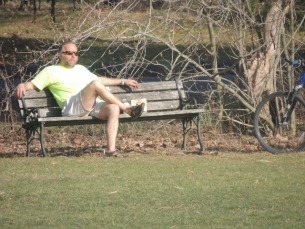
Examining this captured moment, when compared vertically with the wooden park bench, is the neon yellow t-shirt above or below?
above

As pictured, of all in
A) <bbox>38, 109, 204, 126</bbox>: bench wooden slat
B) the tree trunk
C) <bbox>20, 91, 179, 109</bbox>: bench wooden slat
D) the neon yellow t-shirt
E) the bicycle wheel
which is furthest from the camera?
the tree trunk

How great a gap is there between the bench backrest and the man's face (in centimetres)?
44

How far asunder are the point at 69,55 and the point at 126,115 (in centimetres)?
101

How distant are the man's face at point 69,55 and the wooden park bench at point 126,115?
1.49 ft

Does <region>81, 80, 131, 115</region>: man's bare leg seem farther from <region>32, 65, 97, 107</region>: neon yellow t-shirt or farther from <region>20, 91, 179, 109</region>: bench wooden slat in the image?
<region>20, 91, 179, 109</region>: bench wooden slat

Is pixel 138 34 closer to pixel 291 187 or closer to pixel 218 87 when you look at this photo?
pixel 218 87

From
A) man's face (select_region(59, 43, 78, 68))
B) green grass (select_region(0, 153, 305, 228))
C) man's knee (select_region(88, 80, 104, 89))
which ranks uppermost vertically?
man's face (select_region(59, 43, 78, 68))

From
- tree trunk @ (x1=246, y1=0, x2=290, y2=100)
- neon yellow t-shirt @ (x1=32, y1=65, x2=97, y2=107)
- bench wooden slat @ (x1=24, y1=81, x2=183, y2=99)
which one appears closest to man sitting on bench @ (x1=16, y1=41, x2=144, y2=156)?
neon yellow t-shirt @ (x1=32, y1=65, x2=97, y2=107)

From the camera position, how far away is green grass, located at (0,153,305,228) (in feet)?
24.8

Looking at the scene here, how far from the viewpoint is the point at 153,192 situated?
8656mm

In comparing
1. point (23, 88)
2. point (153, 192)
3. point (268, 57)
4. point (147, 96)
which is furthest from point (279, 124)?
point (153, 192)

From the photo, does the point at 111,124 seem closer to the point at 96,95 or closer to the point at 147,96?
the point at 96,95

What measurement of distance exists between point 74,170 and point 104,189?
1.26m

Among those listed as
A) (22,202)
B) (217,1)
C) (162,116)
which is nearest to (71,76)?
(162,116)
